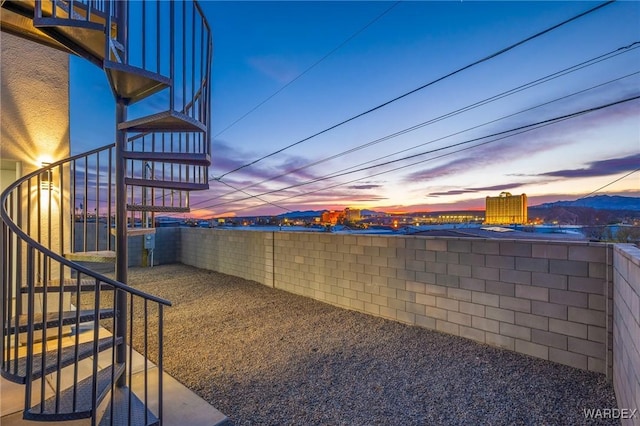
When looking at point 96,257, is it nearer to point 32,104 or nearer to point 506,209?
point 32,104

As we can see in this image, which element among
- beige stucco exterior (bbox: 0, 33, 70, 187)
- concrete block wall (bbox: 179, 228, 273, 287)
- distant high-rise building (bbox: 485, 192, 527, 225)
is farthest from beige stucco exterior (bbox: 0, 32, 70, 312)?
distant high-rise building (bbox: 485, 192, 527, 225)

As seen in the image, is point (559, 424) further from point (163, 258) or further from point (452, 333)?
point (163, 258)

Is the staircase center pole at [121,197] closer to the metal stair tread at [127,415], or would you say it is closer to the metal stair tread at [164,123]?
the metal stair tread at [164,123]

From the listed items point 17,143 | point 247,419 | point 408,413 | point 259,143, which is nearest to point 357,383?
point 408,413

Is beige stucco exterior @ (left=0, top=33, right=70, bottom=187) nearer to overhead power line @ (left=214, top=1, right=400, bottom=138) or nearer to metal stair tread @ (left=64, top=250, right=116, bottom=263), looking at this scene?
metal stair tread @ (left=64, top=250, right=116, bottom=263)

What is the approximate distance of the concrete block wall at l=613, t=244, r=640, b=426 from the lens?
4.63 ft

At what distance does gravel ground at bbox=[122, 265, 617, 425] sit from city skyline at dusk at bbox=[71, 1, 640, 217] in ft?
5.26

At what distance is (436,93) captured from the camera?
5578mm

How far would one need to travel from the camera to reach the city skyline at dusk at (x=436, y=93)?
4.00m

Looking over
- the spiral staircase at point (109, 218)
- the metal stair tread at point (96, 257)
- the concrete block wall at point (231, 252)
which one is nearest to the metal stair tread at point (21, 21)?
the spiral staircase at point (109, 218)

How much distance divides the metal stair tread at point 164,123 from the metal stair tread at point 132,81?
0.23 metres

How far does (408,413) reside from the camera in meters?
1.95

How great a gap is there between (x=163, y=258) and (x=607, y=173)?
10489 millimetres

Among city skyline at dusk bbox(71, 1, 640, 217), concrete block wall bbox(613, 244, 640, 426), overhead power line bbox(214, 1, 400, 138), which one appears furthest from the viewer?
overhead power line bbox(214, 1, 400, 138)
